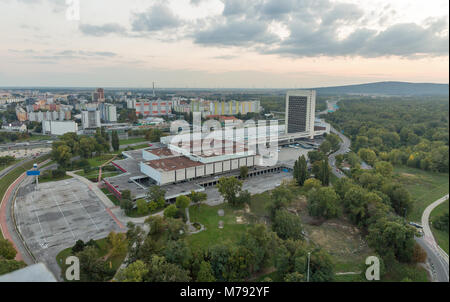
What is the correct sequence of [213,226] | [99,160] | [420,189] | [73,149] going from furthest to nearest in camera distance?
[99,160] < [73,149] < [420,189] < [213,226]

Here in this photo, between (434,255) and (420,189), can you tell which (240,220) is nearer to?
Answer: (434,255)

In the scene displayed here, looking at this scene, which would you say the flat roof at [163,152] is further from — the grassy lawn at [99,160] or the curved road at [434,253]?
the curved road at [434,253]

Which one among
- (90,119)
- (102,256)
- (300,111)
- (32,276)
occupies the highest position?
(300,111)

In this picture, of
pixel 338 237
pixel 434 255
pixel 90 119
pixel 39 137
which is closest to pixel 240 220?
pixel 338 237

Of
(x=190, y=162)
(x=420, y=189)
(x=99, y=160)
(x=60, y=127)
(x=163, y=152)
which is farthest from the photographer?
(x=60, y=127)

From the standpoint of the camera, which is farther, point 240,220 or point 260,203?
point 260,203

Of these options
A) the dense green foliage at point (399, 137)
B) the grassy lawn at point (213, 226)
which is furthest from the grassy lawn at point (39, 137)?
the dense green foliage at point (399, 137)

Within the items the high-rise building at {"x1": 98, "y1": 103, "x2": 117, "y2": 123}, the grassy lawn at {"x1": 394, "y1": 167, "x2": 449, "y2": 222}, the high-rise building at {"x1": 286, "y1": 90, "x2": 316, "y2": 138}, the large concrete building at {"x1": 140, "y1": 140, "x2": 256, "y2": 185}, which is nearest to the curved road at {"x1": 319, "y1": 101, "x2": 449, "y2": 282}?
the grassy lawn at {"x1": 394, "y1": 167, "x2": 449, "y2": 222}
